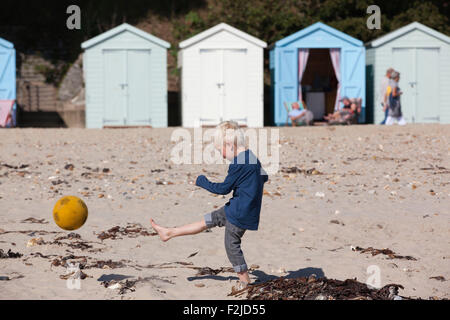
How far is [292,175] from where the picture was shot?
10797 millimetres

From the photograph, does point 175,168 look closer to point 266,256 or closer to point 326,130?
point 266,256

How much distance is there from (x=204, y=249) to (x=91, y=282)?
1657 mm

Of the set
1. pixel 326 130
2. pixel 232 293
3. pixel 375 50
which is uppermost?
pixel 375 50

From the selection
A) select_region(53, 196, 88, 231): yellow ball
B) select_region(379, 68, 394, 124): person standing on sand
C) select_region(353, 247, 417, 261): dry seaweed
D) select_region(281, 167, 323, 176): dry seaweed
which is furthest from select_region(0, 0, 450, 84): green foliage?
select_region(53, 196, 88, 231): yellow ball

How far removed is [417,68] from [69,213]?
16.7m

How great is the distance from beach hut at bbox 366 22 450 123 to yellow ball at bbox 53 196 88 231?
16.0 m

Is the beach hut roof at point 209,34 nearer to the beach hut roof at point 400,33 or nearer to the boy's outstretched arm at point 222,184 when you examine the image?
the beach hut roof at point 400,33

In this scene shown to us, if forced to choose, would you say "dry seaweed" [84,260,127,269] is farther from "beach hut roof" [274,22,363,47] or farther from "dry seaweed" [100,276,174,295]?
"beach hut roof" [274,22,363,47]

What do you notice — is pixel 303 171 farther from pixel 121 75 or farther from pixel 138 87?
pixel 121 75

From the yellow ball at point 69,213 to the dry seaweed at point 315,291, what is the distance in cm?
144

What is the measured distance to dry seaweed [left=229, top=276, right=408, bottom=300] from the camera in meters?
4.88

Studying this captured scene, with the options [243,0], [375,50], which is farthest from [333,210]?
[243,0]

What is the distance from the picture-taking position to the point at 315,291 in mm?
4977

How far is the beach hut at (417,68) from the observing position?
20219mm
